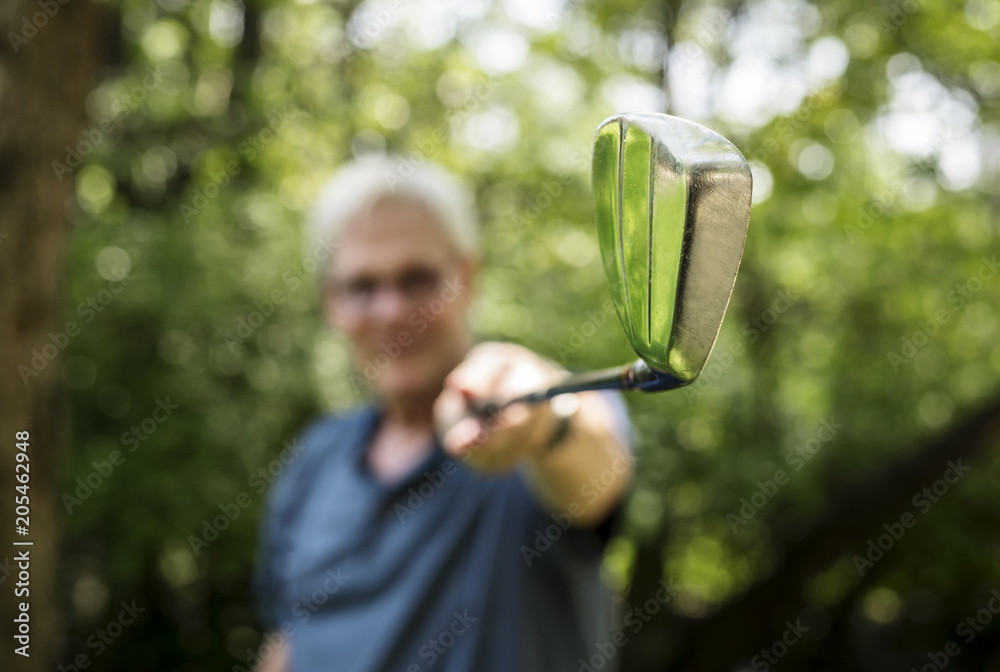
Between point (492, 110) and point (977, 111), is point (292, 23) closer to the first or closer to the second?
point (492, 110)

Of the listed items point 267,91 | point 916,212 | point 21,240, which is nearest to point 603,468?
point 21,240

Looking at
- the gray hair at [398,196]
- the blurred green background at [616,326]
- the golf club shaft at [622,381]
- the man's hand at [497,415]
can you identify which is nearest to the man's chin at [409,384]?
the gray hair at [398,196]

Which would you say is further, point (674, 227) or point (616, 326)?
point (616, 326)

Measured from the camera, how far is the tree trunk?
3338 mm

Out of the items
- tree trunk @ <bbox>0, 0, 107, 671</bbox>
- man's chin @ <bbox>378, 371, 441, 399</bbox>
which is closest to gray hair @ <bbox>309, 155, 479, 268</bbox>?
man's chin @ <bbox>378, 371, 441, 399</bbox>

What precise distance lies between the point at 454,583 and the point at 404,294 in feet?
2.74

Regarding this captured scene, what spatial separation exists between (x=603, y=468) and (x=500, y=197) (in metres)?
7.21

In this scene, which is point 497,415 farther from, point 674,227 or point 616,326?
point 616,326

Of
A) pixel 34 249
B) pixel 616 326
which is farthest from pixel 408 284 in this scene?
pixel 616 326

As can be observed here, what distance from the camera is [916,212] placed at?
6.10m

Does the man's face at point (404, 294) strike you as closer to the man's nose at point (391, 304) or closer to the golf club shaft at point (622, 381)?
the man's nose at point (391, 304)

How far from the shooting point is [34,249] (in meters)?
3.43

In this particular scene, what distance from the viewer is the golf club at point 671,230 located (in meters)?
0.82

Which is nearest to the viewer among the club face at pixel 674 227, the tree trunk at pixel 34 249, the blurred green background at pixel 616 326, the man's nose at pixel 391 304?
the club face at pixel 674 227
